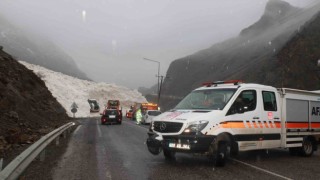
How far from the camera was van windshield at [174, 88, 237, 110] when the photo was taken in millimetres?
10575

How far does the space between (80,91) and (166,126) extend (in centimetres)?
10621

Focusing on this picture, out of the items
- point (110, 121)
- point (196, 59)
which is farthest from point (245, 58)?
point (110, 121)

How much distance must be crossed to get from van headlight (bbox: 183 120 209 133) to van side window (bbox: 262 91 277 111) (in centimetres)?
260

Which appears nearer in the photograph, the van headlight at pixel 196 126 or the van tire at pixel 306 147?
the van headlight at pixel 196 126

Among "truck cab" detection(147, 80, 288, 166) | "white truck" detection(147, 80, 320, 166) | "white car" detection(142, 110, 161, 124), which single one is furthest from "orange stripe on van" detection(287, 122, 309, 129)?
"white car" detection(142, 110, 161, 124)

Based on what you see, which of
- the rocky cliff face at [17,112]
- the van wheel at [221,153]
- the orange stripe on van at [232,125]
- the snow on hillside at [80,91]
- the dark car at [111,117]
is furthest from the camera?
the snow on hillside at [80,91]

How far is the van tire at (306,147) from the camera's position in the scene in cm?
1281

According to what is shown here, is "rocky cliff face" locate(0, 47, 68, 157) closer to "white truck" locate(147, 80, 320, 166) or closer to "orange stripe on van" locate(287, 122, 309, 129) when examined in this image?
"white truck" locate(147, 80, 320, 166)

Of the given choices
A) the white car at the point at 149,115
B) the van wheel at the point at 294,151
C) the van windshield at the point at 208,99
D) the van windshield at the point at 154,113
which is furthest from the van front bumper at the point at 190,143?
the white car at the point at 149,115

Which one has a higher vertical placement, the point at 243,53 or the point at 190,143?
the point at 243,53

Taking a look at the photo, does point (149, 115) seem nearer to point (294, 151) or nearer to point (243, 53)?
point (294, 151)

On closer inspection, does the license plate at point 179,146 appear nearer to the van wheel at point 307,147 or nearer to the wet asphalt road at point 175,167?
the wet asphalt road at point 175,167

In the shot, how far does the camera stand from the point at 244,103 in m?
10.8

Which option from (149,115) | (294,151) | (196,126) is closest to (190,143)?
(196,126)
